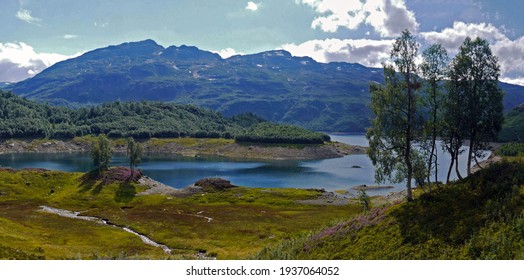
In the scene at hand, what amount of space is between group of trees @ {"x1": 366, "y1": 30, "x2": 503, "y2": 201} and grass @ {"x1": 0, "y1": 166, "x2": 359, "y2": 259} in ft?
95.9

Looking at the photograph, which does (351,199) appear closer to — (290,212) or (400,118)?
(290,212)

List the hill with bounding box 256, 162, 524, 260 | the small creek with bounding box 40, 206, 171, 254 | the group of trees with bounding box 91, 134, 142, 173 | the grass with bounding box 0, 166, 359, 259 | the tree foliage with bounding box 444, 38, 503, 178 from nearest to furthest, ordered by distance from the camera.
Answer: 1. the hill with bounding box 256, 162, 524, 260
2. the tree foliage with bounding box 444, 38, 503, 178
3. the grass with bounding box 0, 166, 359, 259
4. the small creek with bounding box 40, 206, 171, 254
5. the group of trees with bounding box 91, 134, 142, 173

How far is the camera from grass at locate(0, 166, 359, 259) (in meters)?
66.2

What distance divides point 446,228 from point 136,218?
266ft

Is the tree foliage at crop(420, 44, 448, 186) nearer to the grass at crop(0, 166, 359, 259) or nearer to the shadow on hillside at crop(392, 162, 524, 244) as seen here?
the shadow on hillside at crop(392, 162, 524, 244)

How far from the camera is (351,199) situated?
143125mm

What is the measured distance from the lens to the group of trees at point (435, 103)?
42438 mm

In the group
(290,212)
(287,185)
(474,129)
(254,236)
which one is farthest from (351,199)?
(474,129)

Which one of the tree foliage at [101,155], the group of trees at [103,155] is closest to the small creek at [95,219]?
the group of trees at [103,155]

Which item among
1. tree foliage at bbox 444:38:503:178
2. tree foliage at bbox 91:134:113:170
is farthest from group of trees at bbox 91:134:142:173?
tree foliage at bbox 444:38:503:178

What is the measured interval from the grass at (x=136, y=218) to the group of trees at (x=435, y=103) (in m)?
29.2

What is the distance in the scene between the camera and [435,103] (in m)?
45.4

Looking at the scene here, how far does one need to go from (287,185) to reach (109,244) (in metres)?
122

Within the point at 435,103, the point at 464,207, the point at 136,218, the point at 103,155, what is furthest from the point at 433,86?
the point at 103,155
